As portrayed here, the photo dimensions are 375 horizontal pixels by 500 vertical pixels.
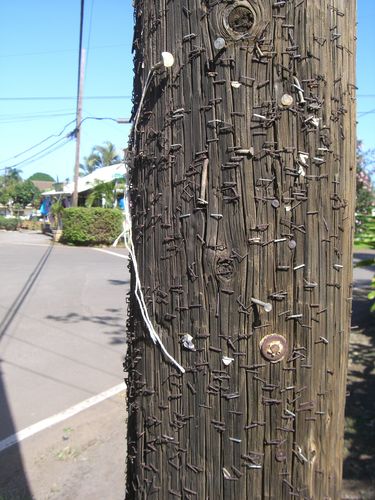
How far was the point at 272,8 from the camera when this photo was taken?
1.29m

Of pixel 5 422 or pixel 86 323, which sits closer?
pixel 5 422

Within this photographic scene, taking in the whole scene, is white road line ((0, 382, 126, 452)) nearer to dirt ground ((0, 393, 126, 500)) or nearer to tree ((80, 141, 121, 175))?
dirt ground ((0, 393, 126, 500))

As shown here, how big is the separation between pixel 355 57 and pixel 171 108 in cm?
54

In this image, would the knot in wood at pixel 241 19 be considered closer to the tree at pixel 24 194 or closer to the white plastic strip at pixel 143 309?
the white plastic strip at pixel 143 309

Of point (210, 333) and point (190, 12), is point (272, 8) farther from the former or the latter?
point (210, 333)

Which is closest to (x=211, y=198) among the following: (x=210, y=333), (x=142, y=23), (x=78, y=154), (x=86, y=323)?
A: (x=210, y=333)

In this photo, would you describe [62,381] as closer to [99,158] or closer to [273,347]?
[273,347]

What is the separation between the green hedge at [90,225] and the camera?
2478 cm

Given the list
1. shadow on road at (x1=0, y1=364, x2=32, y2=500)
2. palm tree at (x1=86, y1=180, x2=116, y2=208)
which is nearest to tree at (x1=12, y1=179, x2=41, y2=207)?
palm tree at (x1=86, y1=180, x2=116, y2=208)

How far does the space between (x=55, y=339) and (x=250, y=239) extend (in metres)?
7.14

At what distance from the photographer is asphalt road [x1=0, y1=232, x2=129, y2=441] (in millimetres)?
Answer: 5680

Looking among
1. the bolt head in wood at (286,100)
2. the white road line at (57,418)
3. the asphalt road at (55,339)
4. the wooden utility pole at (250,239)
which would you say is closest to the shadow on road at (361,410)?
the wooden utility pole at (250,239)

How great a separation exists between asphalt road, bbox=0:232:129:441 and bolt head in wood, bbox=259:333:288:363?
4.10 m

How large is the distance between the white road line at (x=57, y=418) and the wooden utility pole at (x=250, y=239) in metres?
3.66
